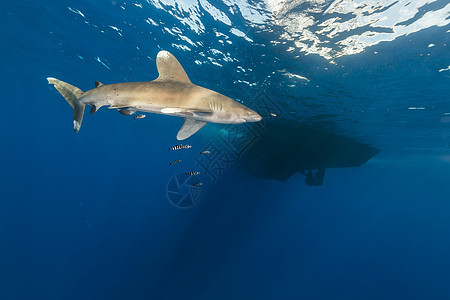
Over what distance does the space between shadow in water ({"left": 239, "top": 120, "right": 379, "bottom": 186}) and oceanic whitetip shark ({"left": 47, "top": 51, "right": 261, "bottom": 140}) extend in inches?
605

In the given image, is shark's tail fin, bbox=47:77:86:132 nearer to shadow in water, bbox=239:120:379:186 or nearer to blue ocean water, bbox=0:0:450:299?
blue ocean water, bbox=0:0:450:299

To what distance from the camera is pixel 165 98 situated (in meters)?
2.87

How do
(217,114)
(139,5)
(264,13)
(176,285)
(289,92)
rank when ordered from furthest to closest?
(176,285), (289,92), (139,5), (264,13), (217,114)

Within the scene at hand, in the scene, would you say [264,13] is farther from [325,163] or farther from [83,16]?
[325,163]

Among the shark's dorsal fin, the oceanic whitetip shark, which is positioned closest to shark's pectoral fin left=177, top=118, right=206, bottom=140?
the oceanic whitetip shark

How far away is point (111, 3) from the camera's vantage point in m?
9.73

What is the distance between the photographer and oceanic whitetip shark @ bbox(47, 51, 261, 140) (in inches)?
112

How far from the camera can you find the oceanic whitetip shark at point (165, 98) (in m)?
2.85

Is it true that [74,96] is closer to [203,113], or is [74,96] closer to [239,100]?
[203,113]

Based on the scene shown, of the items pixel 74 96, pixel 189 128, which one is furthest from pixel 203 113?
pixel 74 96

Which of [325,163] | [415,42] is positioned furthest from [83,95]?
[325,163]

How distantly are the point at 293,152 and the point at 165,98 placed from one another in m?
18.4

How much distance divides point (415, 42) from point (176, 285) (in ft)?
83.4

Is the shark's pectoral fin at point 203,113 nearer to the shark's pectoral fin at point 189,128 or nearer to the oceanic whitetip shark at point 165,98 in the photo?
the oceanic whitetip shark at point 165,98
